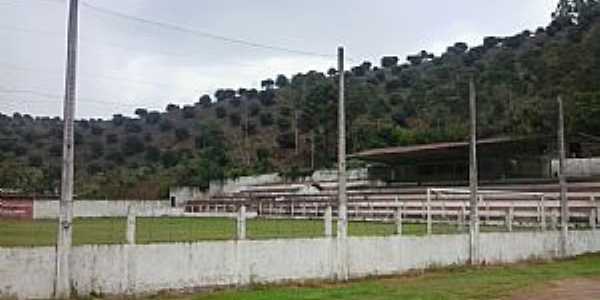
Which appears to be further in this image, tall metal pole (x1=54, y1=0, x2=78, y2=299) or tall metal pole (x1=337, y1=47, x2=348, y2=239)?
tall metal pole (x1=337, y1=47, x2=348, y2=239)

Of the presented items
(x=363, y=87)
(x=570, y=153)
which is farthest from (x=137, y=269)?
(x=363, y=87)

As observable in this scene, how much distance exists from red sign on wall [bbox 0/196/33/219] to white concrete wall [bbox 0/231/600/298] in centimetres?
1196

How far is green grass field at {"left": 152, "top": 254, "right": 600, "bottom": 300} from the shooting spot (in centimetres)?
1539

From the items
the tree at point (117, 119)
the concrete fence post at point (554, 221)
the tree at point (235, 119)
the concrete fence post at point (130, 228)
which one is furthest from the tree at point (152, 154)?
the concrete fence post at point (130, 228)

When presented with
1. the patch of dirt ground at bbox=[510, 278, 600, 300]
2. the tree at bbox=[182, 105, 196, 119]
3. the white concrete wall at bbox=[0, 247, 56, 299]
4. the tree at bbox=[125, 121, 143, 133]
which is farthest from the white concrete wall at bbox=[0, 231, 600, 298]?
the tree at bbox=[182, 105, 196, 119]

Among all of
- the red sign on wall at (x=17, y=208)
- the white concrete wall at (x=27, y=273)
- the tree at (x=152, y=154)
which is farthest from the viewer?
the tree at (x=152, y=154)

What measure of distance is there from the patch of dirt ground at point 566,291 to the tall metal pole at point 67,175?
858 centimetres

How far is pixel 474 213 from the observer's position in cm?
2309

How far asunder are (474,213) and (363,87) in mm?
68078

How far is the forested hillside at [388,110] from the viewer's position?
62.3 m

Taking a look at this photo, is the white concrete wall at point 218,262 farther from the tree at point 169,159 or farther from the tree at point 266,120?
the tree at point 266,120

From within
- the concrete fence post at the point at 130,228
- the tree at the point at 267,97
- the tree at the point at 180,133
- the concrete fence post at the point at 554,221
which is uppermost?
the tree at the point at 267,97

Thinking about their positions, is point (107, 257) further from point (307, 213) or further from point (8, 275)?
point (307, 213)

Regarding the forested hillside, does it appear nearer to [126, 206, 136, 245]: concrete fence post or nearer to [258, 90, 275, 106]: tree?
[258, 90, 275, 106]: tree
